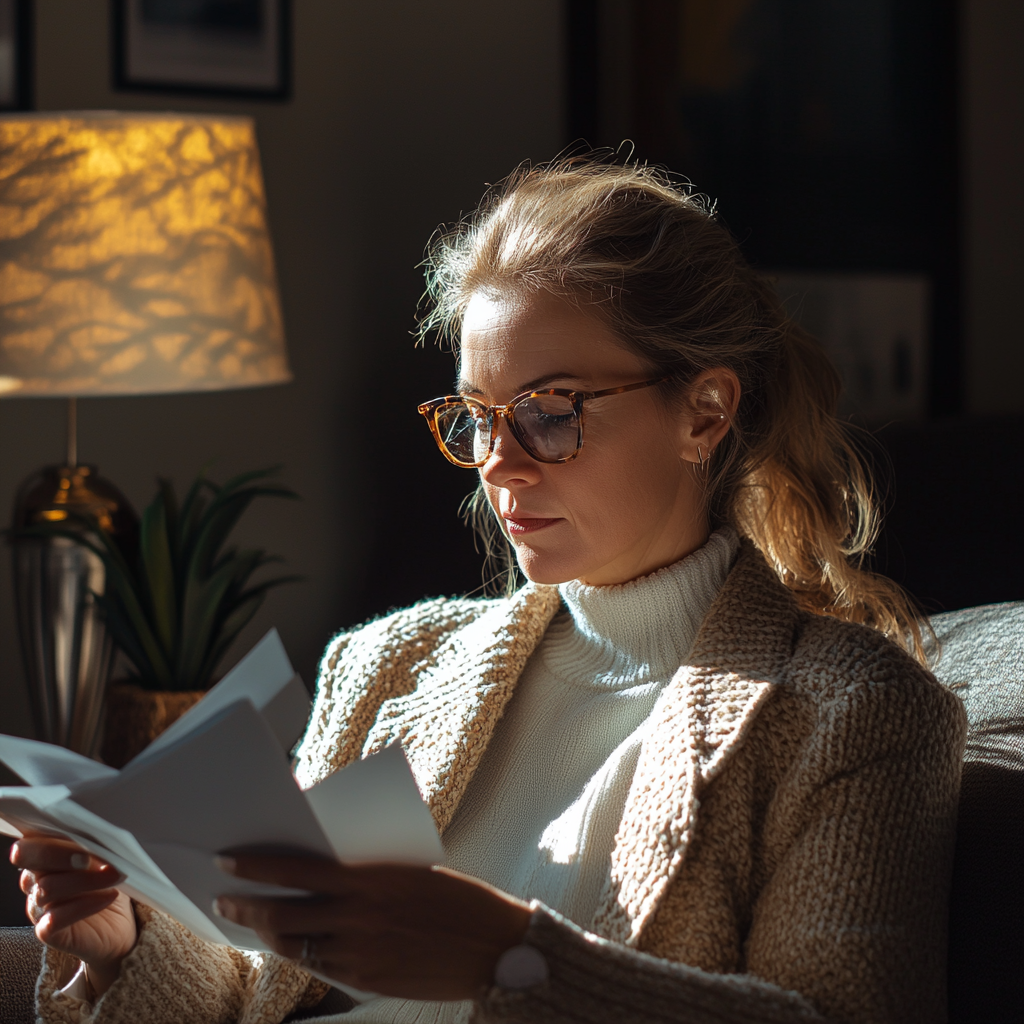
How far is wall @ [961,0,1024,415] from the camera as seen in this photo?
2777 mm

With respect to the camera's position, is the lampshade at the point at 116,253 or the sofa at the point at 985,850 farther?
the lampshade at the point at 116,253

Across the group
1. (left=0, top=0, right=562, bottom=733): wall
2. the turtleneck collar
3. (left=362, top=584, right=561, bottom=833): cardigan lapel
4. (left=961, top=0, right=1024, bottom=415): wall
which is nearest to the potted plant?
(left=0, top=0, right=562, bottom=733): wall

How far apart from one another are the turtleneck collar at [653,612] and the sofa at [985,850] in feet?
0.99

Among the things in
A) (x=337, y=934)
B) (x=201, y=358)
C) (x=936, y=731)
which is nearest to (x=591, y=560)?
(x=936, y=731)

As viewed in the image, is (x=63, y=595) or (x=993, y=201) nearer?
(x=63, y=595)

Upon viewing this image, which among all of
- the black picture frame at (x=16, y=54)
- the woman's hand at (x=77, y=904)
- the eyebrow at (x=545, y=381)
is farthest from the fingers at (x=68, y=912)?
the black picture frame at (x=16, y=54)

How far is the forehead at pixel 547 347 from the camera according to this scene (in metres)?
1.18

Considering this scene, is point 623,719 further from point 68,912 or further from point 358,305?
point 358,305

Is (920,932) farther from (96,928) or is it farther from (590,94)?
(590,94)

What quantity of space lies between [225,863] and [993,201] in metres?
2.59

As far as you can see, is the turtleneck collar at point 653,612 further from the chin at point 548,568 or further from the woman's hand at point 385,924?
the woman's hand at point 385,924

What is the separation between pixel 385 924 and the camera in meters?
0.87

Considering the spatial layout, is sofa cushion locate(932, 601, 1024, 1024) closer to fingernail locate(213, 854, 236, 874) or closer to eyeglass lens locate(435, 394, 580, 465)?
eyeglass lens locate(435, 394, 580, 465)

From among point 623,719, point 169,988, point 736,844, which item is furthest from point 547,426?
point 169,988
